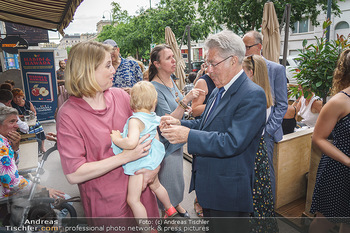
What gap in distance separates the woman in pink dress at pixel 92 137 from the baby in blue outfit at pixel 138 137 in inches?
1.9

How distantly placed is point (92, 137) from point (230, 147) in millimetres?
915

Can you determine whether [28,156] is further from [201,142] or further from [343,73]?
[343,73]

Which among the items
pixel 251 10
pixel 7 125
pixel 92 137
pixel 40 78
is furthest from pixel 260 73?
pixel 251 10

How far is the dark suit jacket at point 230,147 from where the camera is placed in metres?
1.73

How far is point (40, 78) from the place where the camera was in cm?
965

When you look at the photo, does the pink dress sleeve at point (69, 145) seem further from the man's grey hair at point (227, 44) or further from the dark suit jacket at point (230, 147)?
the man's grey hair at point (227, 44)

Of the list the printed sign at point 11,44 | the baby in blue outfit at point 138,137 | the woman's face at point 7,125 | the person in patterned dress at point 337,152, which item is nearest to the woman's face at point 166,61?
the baby in blue outfit at point 138,137

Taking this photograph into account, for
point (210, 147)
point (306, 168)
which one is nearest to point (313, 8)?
point (306, 168)

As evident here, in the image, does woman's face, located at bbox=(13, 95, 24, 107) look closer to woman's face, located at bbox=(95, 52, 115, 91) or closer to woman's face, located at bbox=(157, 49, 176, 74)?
woman's face, located at bbox=(157, 49, 176, 74)

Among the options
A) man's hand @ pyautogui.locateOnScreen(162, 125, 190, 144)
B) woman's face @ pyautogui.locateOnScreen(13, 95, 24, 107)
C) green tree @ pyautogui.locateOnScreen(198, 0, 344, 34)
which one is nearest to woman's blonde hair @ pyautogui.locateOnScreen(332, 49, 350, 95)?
man's hand @ pyautogui.locateOnScreen(162, 125, 190, 144)

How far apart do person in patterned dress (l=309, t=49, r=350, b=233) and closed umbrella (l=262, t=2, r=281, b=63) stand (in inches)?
147

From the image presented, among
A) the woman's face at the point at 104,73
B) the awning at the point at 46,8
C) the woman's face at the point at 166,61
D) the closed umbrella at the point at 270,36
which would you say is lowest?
the woman's face at the point at 104,73

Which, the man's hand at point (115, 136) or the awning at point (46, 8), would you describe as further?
the awning at point (46, 8)

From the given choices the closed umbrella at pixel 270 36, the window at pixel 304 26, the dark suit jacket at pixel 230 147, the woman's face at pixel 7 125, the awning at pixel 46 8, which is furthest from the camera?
the window at pixel 304 26
